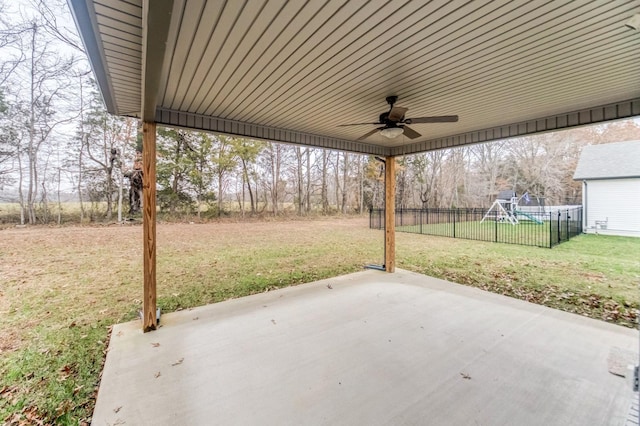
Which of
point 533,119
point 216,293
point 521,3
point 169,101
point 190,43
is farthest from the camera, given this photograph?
point 216,293

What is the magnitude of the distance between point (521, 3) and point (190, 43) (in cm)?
215

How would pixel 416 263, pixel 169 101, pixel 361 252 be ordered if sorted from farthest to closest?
pixel 361 252
pixel 416 263
pixel 169 101

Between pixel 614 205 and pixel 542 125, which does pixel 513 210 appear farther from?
pixel 542 125

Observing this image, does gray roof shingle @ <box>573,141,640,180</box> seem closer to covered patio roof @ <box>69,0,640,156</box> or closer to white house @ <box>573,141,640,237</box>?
white house @ <box>573,141,640,237</box>

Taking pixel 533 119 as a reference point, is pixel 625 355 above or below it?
below

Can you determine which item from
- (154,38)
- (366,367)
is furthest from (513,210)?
(154,38)

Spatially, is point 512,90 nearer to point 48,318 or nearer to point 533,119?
point 533,119

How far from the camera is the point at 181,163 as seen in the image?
12.3 m

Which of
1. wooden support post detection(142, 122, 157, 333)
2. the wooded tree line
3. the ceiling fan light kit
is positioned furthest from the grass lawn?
the ceiling fan light kit

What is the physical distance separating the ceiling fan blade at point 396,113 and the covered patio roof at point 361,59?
7.6 inches

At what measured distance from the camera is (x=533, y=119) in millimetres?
3758

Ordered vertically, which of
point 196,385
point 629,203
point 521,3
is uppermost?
point 521,3

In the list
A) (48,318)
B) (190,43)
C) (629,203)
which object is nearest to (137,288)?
(48,318)

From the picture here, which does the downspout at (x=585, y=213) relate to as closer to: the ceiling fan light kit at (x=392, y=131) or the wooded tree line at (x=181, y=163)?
the wooded tree line at (x=181, y=163)
